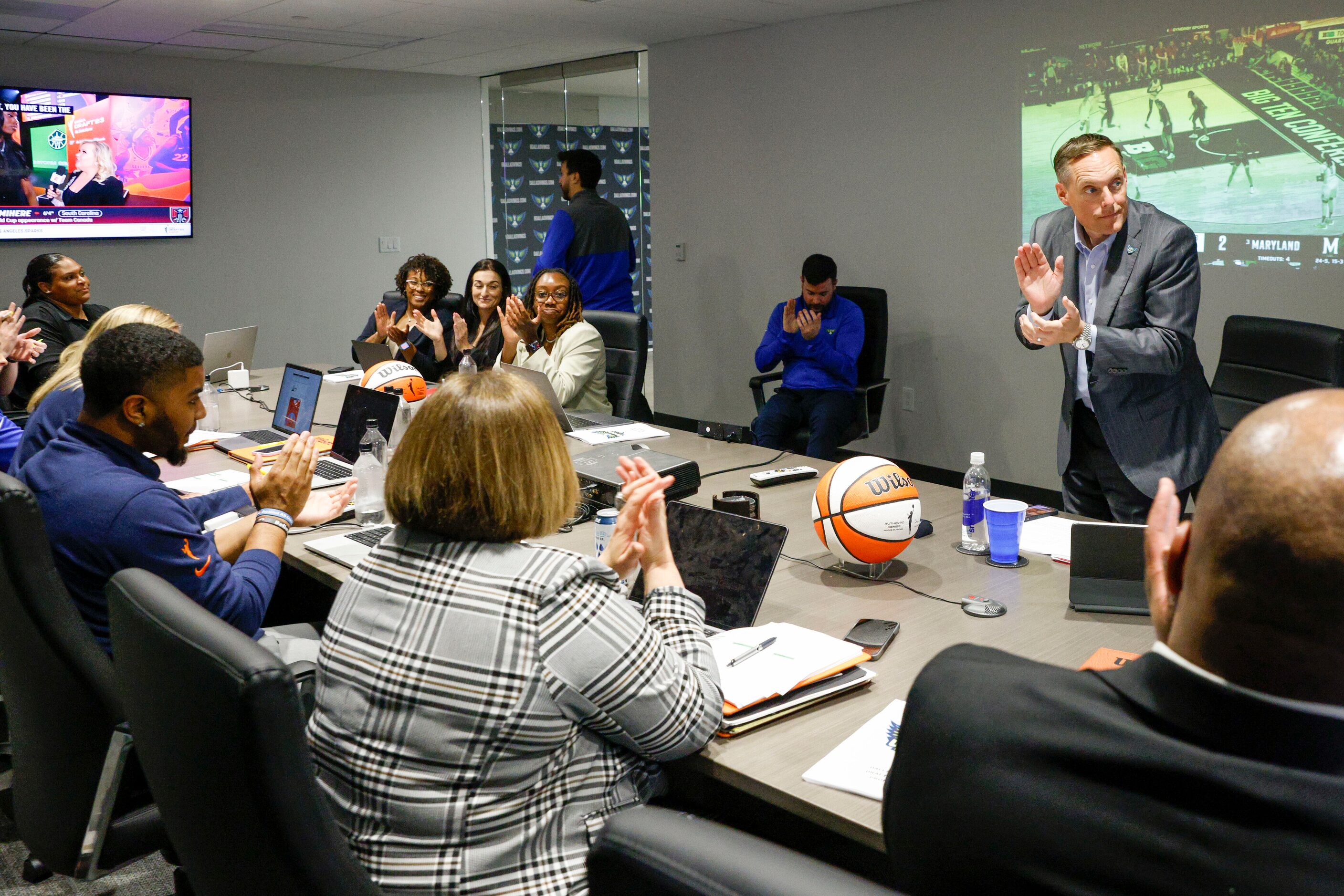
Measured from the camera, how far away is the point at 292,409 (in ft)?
12.1

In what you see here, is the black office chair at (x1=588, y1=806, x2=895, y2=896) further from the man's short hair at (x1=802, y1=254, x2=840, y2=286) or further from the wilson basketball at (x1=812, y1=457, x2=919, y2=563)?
the man's short hair at (x1=802, y1=254, x2=840, y2=286)

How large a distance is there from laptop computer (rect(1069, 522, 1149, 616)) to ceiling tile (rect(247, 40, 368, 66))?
5987 mm

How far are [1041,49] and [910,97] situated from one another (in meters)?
0.73

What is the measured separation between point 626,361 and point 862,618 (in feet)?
8.18

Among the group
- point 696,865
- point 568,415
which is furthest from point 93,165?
point 696,865

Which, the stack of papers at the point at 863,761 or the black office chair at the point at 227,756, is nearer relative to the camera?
the black office chair at the point at 227,756

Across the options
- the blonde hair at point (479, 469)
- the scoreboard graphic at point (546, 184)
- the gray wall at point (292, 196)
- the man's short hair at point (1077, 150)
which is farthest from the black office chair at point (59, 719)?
the gray wall at point (292, 196)

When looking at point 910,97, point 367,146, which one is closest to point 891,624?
point 910,97

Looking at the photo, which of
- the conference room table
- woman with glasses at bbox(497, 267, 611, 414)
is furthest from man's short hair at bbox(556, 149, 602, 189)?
the conference room table

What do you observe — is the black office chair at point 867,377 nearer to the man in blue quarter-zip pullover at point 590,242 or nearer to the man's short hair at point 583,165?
the man in blue quarter-zip pullover at point 590,242

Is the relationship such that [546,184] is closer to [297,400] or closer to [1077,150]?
[297,400]

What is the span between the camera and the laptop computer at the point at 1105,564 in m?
1.90

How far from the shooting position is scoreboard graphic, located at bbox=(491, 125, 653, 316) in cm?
791

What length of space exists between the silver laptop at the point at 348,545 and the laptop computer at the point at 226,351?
94.8 inches
